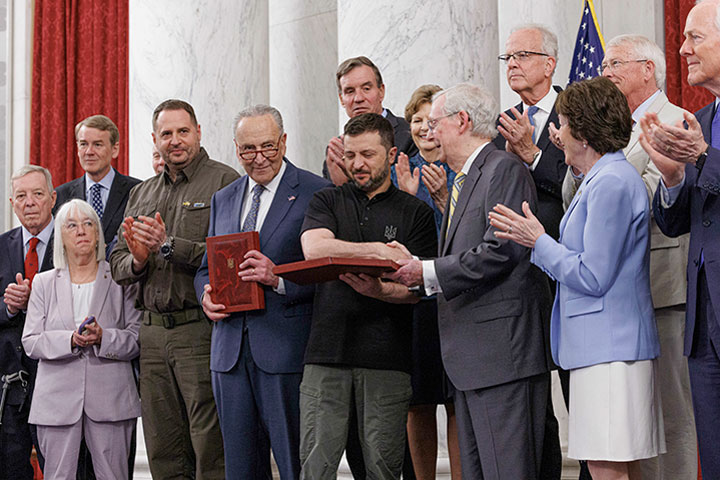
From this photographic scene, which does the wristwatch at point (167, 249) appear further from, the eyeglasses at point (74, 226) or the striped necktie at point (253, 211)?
the eyeglasses at point (74, 226)

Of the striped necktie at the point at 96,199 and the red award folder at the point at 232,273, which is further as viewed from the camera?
the striped necktie at the point at 96,199

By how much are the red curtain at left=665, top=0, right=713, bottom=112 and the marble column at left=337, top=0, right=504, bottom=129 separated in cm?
144

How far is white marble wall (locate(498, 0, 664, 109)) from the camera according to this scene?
607 cm

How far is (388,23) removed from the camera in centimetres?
539

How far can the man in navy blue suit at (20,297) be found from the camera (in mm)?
5434

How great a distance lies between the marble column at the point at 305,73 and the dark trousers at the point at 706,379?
4.36 meters

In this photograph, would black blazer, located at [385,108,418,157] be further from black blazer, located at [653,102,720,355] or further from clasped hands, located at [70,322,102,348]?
clasped hands, located at [70,322,102,348]

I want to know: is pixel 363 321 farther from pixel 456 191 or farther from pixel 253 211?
pixel 253 211

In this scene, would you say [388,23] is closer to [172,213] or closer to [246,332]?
[172,213]

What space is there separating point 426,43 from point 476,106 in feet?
5.08

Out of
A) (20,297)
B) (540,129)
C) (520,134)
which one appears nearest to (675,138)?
(520,134)

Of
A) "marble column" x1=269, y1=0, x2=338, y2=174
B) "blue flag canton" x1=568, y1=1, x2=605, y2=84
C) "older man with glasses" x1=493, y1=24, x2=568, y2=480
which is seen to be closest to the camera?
"older man with glasses" x1=493, y1=24, x2=568, y2=480

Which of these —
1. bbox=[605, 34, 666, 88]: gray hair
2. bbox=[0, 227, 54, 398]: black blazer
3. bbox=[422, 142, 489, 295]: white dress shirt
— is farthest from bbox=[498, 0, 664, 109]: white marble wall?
bbox=[0, 227, 54, 398]: black blazer

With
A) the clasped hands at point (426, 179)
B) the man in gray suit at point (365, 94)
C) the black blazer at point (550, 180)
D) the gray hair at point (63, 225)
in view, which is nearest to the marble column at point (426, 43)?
the man in gray suit at point (365, 94)
